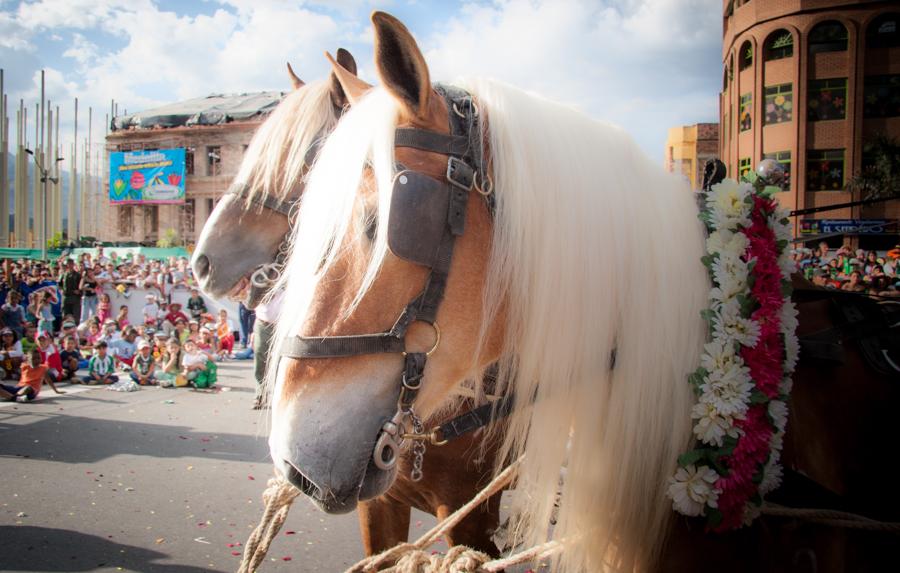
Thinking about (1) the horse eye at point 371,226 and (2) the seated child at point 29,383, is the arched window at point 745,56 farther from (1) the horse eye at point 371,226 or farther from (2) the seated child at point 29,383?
(1) the horse eye at point 371,226

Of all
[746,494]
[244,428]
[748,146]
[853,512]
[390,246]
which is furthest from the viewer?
[748,146]

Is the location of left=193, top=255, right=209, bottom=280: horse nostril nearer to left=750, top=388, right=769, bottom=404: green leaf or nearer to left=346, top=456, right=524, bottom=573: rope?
left=346, top=456, right=524, bottom=573: rope

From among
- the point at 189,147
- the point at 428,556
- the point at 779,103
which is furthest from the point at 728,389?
the point at 189,147

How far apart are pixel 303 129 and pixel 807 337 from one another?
2.19 meters

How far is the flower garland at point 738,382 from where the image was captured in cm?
137

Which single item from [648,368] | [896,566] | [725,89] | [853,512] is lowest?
[896,566]

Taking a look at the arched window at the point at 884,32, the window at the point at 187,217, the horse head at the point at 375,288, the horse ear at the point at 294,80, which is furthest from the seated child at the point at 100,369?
the arched window at the point at 884,32

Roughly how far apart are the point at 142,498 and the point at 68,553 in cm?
81

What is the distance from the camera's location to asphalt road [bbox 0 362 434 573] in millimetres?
3389

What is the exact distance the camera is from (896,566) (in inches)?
56.6

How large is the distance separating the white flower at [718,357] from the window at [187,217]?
4075 centimetres

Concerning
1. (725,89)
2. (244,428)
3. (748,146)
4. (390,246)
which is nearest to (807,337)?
(390,246)

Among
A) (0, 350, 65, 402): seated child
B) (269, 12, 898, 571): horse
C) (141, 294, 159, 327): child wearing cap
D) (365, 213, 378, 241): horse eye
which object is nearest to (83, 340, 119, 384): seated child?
(0, 350, 65, 402): seated child

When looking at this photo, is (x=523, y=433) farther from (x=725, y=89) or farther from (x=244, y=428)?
(x=725, y=89)
